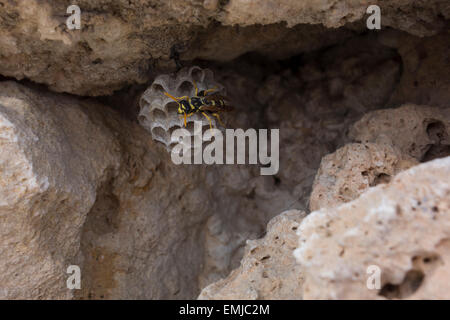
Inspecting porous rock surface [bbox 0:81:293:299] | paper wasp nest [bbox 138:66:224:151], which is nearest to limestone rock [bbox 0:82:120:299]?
porous rock surface [bbox 0:81:293:299]

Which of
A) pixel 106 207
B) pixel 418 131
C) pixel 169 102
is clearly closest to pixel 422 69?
pixel 418 131

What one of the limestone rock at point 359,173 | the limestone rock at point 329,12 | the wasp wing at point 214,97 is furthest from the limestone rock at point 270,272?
the limestone rock at point 329,12

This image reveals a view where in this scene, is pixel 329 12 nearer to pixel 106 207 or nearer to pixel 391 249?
pixel 391 249

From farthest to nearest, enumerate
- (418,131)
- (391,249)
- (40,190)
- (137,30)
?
(418,131) → (137,30) → (40,190) → (391,249)

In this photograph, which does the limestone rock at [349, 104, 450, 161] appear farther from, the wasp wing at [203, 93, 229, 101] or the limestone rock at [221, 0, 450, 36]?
the wasp wing at [203, 93, 229, 101]

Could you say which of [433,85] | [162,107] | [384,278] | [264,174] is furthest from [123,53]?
[433,85]

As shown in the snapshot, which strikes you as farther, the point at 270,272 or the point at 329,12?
the point at 329,12
